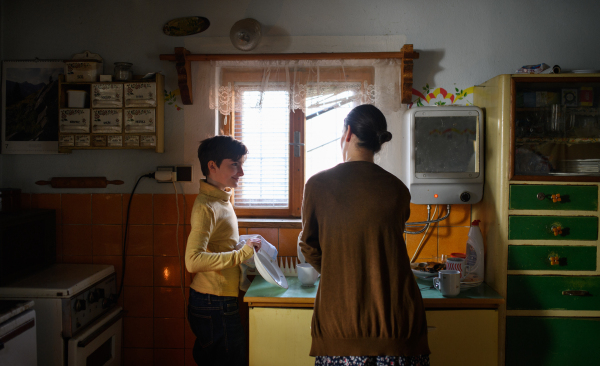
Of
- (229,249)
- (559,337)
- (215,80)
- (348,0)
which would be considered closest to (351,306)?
(229,249)

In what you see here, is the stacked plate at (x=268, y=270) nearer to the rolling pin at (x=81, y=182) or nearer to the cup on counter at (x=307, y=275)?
the cup on counter at (x=307, y=275)

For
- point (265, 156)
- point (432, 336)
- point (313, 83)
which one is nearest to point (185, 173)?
point (265, 156)

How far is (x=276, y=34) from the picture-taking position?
2180mm

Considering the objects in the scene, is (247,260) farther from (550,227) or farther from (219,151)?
(550,227)

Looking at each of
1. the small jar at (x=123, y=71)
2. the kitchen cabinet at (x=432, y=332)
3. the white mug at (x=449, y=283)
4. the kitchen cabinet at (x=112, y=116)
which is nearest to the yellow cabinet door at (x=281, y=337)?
the kitchen cabinet at (x=432, y=332)

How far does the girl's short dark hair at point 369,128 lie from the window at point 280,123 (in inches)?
35.4

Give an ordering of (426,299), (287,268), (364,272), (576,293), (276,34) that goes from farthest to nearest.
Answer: (276,34), (287,268), (576,293), (426,299), (364,272)

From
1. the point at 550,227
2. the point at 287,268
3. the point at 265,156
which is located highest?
the point at 265,156

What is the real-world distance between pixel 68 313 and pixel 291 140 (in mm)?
1451

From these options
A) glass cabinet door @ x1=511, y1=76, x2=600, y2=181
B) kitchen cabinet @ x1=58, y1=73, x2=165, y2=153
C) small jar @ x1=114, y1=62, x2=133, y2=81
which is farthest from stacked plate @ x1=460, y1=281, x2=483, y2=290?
small jar @ x1=114, y1=62, x2=133, y2=81

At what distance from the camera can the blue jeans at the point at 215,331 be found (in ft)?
5.58

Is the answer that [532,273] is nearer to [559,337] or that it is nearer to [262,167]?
[559,337]

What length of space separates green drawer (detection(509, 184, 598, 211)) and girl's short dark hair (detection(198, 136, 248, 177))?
1367 mm

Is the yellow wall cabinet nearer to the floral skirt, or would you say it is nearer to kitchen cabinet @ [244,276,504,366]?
kitchen cabinet @ [244,276,504,366]
